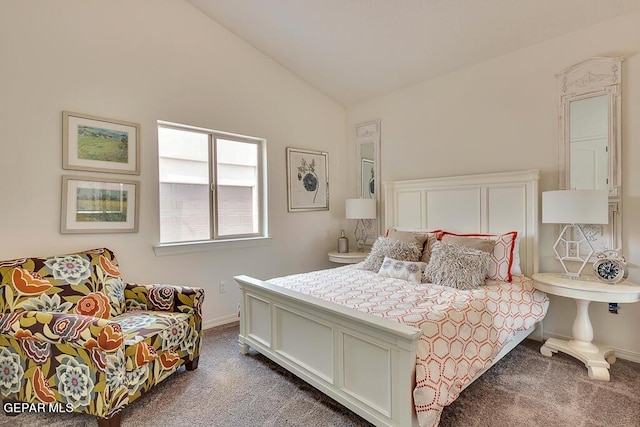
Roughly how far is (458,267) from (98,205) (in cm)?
297

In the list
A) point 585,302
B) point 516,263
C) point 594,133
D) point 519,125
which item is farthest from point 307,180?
point 585,302

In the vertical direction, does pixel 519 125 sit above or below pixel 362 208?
above

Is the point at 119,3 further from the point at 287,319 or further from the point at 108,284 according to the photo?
the point at 287,319

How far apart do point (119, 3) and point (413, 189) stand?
3.35 m

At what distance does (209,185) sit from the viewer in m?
3.56

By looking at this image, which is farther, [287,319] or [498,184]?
[498,184]

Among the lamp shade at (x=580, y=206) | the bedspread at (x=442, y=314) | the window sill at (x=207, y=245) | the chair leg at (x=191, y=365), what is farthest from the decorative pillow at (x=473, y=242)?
the chair leg at (x=191, y=365)

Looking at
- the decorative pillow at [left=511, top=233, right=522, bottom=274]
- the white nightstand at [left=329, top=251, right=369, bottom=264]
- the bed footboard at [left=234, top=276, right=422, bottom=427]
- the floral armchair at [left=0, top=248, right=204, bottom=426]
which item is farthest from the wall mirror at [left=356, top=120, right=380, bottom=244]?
the floral armchair at [left=0, top=248, right=204, bottom=426]

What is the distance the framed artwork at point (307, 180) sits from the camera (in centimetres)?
412

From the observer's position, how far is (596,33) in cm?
270

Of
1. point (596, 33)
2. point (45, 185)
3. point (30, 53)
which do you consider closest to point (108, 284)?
point (45, 185)

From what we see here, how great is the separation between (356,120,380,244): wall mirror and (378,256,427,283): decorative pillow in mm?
1422

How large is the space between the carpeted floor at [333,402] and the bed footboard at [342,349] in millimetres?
147

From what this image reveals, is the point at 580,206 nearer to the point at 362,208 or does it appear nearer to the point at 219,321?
the point at 362,208
